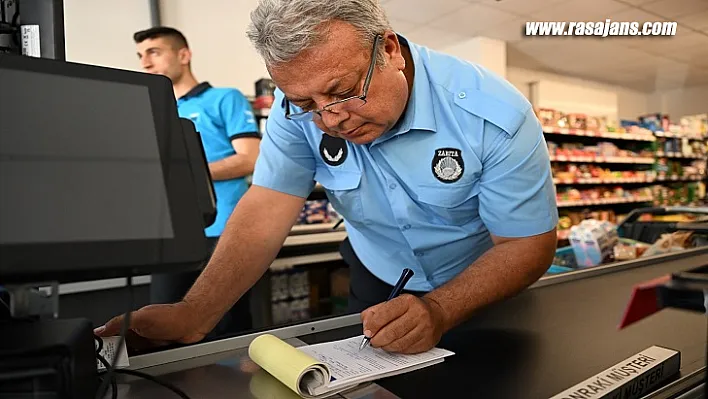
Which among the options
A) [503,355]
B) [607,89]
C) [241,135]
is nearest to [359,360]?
[503,355]

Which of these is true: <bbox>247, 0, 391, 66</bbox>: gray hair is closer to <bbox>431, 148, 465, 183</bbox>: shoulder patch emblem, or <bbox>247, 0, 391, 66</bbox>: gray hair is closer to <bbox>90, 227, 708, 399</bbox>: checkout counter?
<bbox>431, 148, 465, 183</bbox>: shoulder patch emblem

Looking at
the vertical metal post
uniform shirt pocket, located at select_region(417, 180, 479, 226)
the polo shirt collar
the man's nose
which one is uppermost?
the vertical metal post

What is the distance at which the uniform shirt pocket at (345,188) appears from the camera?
1.23 metres

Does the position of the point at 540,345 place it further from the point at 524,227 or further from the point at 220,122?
the point at 220,122

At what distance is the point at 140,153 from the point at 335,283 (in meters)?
3.02

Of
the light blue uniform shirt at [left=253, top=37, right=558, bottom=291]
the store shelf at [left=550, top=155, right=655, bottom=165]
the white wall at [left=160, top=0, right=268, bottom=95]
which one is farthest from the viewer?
the store shelf at [left=550, top=155, right=655, bottom=165]

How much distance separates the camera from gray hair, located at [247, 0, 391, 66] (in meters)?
0.88

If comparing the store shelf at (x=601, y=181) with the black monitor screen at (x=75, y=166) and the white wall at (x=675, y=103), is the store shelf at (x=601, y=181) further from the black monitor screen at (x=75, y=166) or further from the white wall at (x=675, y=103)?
the black monitor screen at (x=75, y=166)

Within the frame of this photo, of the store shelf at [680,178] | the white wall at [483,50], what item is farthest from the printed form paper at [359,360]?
the store shelf at [680,178]

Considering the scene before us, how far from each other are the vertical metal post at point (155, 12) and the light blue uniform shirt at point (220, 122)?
5.49 feet

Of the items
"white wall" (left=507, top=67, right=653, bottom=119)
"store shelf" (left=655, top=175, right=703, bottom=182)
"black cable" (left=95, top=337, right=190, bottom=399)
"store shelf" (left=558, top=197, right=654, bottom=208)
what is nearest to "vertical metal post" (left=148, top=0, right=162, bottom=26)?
"black cable" (left=95, top=337, right=190, bottom=399)

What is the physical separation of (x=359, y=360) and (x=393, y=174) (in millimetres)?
480

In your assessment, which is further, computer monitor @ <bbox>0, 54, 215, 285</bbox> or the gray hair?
the gray hair

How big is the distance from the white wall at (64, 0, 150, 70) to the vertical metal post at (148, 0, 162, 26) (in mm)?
26
